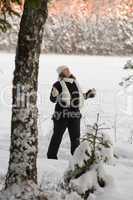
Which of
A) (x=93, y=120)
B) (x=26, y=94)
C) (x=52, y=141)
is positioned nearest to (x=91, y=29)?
(x=93, y=120)

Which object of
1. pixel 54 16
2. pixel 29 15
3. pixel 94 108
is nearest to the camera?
pixel 29 15

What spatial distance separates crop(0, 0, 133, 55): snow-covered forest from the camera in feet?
245

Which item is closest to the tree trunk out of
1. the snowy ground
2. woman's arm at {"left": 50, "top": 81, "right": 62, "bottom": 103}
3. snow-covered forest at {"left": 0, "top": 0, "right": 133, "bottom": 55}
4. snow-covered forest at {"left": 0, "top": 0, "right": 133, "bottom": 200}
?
snow-covered forest at {"left": 0, "top": 0, "right": 133, "bottom": 200}

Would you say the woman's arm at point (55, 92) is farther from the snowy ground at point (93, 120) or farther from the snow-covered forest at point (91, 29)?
the snow-covered forest at point (91, 29)

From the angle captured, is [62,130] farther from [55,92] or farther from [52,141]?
[55,92]

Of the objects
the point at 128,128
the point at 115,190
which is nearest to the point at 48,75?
the point at 128,128

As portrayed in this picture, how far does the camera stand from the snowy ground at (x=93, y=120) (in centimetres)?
834

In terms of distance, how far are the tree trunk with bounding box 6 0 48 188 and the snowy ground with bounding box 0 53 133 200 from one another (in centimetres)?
62

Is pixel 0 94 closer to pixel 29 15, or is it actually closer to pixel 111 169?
pixel 111 169

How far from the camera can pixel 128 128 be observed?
17.9 metres

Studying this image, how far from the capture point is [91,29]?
77750 millimetres

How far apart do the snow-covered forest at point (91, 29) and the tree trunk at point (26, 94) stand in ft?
214

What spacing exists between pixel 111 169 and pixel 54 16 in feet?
225

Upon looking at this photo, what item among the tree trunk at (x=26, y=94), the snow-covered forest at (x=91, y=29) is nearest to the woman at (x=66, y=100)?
the tree trunk at (x=26, y=94)
